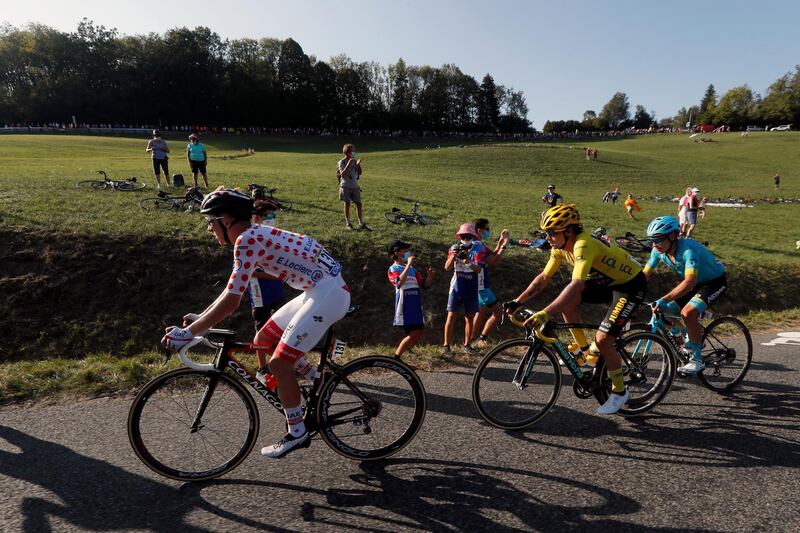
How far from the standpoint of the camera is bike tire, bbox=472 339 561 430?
15.2 feet

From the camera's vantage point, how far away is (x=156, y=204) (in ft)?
46.3

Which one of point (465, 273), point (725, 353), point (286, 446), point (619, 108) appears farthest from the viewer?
point (619, 108)

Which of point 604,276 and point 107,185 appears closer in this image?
point 604,276

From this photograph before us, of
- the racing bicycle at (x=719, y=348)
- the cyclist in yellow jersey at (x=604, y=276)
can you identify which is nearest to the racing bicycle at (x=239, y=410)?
the cyclist in yellow jersey at (x=604, y=276)

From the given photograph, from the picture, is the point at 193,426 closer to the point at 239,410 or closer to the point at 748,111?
the point at 239,410

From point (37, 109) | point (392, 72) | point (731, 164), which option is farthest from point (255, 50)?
point (731, 164)

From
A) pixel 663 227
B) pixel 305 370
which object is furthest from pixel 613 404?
pixel 305 370

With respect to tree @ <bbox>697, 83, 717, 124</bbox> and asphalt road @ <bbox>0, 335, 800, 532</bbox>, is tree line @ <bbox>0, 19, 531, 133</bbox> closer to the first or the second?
tree @ <bbox>697, 83, 717, 124</bbox>

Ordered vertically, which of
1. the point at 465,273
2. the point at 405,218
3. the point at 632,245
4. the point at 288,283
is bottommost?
the point at 632,245

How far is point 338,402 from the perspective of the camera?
4.07m

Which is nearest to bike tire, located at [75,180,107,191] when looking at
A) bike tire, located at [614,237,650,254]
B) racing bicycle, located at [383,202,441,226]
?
racing bicycle, located at [383,202,441,226]

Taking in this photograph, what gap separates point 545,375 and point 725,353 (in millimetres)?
2892

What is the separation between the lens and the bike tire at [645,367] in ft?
16.3

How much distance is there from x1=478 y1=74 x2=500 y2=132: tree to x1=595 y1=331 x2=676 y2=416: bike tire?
375 feet
